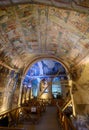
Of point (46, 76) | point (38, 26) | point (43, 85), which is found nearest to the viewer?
point (38, 26)

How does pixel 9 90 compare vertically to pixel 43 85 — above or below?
below

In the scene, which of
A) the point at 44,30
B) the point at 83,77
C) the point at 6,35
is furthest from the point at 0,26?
the point at 83,77

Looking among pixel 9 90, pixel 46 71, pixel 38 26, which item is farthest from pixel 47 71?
pixel 38 26

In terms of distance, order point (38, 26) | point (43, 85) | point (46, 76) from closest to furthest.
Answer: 1. point (38, 26)
2. point (46, 76)
3. point (43, 85)

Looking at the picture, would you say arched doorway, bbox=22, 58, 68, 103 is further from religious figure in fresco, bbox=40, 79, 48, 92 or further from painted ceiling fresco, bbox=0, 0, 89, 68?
painted ceiling fresco, bbox=0, 0, 89, 68

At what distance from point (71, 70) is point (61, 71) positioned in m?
14.8

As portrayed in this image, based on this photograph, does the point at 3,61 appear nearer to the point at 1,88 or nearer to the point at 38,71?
the point at 1,88

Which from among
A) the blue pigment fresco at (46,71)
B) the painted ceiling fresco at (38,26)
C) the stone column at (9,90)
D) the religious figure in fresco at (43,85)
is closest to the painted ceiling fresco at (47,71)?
the blue pigment fresco at (46,71)

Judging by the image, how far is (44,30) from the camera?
7.61 m

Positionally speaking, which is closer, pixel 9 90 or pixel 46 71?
pixel 9 90

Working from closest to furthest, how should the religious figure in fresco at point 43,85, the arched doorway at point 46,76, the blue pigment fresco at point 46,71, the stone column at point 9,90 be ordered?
the stone column at point 9,90
the blue pigment fresco at point 46,71
the arched doorway at point 46,76
the religious figure in fresco at point 43,85

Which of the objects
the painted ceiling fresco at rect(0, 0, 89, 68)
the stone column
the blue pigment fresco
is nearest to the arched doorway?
the blue pigment fresco

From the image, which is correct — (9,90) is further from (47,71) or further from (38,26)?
(47,71)

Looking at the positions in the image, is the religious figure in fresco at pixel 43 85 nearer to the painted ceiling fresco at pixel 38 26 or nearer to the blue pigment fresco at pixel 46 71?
the blue pigment fresco at pixel 46 71
